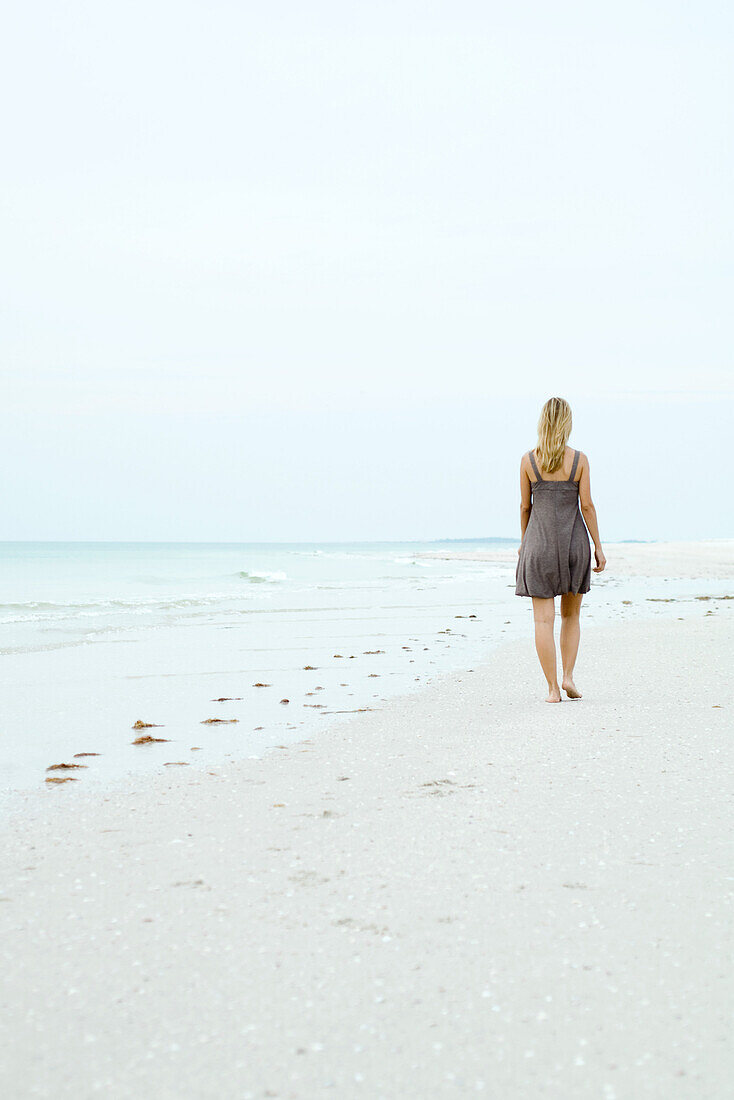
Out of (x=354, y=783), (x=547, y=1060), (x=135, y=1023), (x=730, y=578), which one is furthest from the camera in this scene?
(x=730, y=578)

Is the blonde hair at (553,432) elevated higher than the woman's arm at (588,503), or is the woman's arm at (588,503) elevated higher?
the blonde hair at (553,432)

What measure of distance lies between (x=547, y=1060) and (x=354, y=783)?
190cm

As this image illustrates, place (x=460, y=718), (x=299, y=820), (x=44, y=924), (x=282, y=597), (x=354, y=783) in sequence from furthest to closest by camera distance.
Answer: (x=282, y=597) → (x=460, y=718) → (x=354, y=783) → (x=299, y=820) → (x=44, y=924)

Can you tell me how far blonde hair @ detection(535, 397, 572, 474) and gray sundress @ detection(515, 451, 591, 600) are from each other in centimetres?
9

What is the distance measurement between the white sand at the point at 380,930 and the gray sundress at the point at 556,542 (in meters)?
1.58

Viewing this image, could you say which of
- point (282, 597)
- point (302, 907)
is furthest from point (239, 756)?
point (282, 597)

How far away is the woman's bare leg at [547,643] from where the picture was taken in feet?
17.4

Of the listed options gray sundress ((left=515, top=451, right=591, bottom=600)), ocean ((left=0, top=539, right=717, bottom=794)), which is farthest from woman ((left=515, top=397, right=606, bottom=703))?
ocean ((left=0, top=539, right=717, bottom=794))

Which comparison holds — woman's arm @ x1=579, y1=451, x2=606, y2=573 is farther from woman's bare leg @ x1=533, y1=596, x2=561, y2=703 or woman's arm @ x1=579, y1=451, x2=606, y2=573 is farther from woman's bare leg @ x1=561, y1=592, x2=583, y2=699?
woman's bare leg @ x1=533, y1=596, x2=561, y2=703

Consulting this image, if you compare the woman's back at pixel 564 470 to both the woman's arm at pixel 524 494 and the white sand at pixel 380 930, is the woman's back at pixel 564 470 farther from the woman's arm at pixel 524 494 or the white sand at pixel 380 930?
the white sand at pixel 380 930

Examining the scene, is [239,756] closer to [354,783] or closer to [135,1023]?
[354,783]

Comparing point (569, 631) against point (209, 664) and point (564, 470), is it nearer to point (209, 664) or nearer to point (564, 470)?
point (564, 470)

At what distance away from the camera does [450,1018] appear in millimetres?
1780

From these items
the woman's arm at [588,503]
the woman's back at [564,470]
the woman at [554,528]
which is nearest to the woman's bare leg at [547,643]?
the woman at [554,528]
